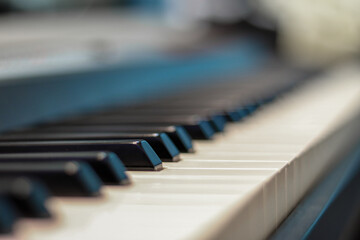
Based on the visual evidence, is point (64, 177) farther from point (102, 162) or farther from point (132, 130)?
point (132, 130)

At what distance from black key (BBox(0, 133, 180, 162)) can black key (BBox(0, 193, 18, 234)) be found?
32 cm

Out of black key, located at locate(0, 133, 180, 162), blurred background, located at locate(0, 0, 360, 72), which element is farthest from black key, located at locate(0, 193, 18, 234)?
blurred background, located at locate(0, 0, 360, 72)

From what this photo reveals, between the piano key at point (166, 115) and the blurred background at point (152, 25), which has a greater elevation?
the blurred background at point (152, 25)

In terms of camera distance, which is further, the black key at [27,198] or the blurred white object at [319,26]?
the blurred white object at [319,26]

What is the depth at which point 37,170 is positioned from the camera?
519 millimetres

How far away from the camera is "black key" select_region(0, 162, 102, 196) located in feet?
1.64

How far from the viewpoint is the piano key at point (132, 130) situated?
801 mm

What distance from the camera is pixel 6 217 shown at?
1.27ft

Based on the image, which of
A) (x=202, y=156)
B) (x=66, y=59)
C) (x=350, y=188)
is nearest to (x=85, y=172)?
(x=202, y=156)

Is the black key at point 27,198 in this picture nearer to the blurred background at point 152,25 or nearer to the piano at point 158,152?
the piano at point 158,152

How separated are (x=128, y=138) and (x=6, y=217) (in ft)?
1.22

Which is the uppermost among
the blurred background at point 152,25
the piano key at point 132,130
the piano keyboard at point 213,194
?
the blurred background at point 152,25

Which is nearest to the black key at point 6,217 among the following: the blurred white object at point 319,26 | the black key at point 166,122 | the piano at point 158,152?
the piano at point 158,152

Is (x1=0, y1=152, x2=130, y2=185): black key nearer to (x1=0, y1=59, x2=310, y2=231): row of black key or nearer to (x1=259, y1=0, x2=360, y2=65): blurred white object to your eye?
(x1=0, y1=59, x2=310, y2=231): row of black key
